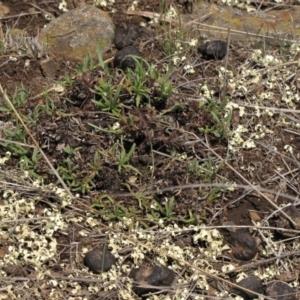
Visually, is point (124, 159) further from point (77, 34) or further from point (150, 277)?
point (77, 34)

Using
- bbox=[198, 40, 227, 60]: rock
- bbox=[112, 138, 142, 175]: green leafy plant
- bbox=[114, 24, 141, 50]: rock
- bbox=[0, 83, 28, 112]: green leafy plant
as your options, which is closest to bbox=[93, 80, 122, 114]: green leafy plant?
bbox=[112, 138, 142, 175]: green leafy plant

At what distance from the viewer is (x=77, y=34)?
4020 mm

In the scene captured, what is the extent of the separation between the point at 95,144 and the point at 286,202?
1.03 meters

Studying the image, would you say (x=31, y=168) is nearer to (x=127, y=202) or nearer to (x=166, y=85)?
(x=127, y=202)

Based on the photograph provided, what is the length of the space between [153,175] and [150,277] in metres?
0.56

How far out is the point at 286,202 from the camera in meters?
3.33

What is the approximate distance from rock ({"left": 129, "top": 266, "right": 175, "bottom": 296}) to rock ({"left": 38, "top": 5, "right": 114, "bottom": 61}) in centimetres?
147

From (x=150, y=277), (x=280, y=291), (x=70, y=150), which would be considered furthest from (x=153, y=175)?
(x=280, y=291)

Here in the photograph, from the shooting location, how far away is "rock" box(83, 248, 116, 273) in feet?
10.0

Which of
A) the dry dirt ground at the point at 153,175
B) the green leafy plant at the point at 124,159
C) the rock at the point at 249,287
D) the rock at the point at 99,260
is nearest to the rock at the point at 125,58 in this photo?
the dry dirt ground at the point at 153,175

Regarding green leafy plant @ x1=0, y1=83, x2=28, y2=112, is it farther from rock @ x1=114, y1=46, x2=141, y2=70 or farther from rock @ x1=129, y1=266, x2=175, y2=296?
rock @ x1=129, y1=266, x2=175, y2=296

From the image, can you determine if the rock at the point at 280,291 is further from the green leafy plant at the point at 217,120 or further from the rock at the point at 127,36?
the rock at the point at 127,36

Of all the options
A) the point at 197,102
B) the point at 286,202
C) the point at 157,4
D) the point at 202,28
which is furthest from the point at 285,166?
the point at 157,4

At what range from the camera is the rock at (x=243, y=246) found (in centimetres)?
313
